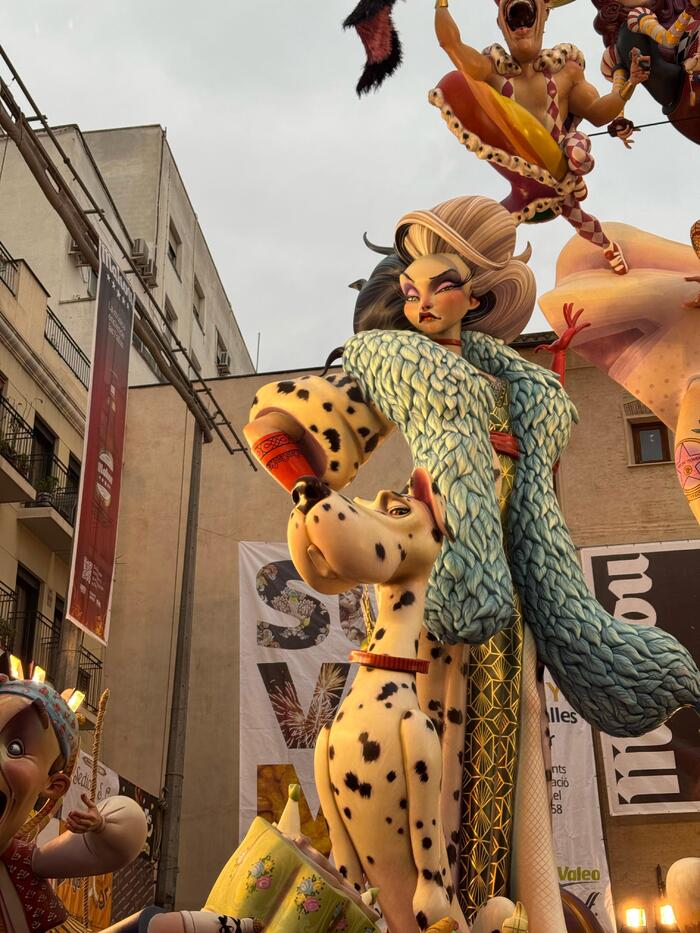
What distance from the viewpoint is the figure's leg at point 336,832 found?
3217mm

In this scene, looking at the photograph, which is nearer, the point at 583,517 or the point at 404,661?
the point at 404,661

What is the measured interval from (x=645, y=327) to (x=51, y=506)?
28.0 ft

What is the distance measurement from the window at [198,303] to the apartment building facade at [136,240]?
0.07ft

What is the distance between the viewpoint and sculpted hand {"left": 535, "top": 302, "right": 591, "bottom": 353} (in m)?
4.49

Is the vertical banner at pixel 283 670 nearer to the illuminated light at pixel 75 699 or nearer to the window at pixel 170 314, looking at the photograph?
the window at pixel 170 314

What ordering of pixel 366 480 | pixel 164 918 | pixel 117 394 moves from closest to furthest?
1. pixel 164 918
2. pixel 117 394
3. pixel 366 480

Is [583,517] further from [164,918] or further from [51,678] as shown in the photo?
[164,918]

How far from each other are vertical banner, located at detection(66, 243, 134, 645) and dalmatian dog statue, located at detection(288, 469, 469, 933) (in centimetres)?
526

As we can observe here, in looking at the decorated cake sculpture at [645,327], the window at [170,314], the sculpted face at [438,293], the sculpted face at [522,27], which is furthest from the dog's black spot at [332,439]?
the window at [170,314]

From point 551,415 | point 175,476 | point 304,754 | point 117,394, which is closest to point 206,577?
point 175,476

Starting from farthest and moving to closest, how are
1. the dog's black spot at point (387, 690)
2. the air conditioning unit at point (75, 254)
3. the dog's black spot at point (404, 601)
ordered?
the air conditioning unit at point (75, 254), the dog's black spot at point (404, 601), the dog's black spot at point (387, 690)

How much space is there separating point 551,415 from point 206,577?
989 centimetres

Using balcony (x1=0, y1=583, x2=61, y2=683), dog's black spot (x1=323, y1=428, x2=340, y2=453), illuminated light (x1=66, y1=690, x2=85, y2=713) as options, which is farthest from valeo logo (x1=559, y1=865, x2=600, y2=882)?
illuminated light (x1=66, y1=690, x2=85, y2=713)

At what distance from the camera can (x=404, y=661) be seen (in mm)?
3303
